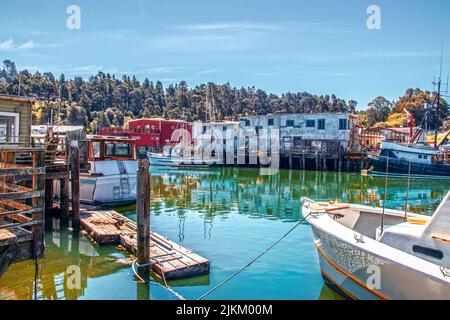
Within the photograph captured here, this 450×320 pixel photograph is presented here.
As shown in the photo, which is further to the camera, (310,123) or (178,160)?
(310,123)

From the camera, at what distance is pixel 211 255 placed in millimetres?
13172

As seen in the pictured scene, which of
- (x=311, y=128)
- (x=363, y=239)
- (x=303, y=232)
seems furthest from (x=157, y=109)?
(x=363, y=239)

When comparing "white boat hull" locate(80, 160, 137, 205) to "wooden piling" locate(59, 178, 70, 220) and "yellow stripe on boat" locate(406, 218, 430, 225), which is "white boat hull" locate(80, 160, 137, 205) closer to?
"wooden piling" locate(59, 178, 70, 220)

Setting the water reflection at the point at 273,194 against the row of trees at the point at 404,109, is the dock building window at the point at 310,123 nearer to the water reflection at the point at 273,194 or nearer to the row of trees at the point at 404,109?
the water reflection at the point at 273,194

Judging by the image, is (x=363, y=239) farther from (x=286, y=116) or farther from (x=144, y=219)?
(x=286, y=116)

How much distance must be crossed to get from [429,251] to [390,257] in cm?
132

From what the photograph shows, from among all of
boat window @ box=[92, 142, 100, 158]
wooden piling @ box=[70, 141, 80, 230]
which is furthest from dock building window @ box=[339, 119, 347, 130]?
wooden piling @ box=[70, 141, 80, 230]

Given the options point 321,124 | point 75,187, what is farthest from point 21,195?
point 321,124

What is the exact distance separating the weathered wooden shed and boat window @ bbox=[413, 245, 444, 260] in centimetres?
1544

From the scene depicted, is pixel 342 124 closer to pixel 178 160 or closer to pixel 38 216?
pixel 178 160

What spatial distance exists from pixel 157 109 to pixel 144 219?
108052 millimetres

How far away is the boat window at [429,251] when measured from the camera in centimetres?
740
